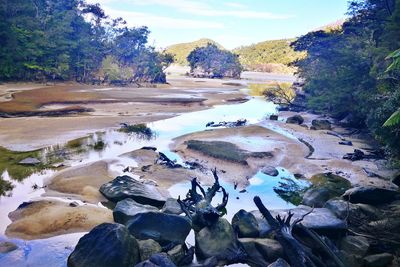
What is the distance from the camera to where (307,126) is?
29062mm

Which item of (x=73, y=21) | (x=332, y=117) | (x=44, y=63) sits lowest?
(x=332, y=117)

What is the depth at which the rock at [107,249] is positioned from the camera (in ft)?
23.2

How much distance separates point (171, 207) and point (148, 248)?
279 cm

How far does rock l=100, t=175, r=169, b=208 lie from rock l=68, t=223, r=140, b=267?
359cm

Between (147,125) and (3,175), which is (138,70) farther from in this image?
(3,175)

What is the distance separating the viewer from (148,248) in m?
7.87

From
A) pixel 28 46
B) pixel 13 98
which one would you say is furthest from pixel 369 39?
pixel 28 46

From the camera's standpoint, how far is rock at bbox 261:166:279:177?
15891 mm

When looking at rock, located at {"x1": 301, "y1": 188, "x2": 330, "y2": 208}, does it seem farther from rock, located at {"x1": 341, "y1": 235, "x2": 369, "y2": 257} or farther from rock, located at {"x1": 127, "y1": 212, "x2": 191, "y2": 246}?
rock, located at {"x1": 127, "y1": 212, "x2": 191, "y2": 246}

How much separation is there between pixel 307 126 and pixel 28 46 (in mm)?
43355

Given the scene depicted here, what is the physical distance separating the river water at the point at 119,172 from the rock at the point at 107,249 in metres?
0.79

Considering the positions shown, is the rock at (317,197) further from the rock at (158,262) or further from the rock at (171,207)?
the rock at (158,262)

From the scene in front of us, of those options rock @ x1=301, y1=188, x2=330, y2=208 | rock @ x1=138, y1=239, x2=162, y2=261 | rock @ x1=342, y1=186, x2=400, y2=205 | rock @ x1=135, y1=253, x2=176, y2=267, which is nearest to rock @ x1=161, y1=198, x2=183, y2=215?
rock @ x1=138, y1=239, x2=162, y2=261

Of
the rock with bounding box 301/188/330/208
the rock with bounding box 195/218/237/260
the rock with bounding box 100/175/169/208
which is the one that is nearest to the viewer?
the rock with bounding box 195/218/237/260
